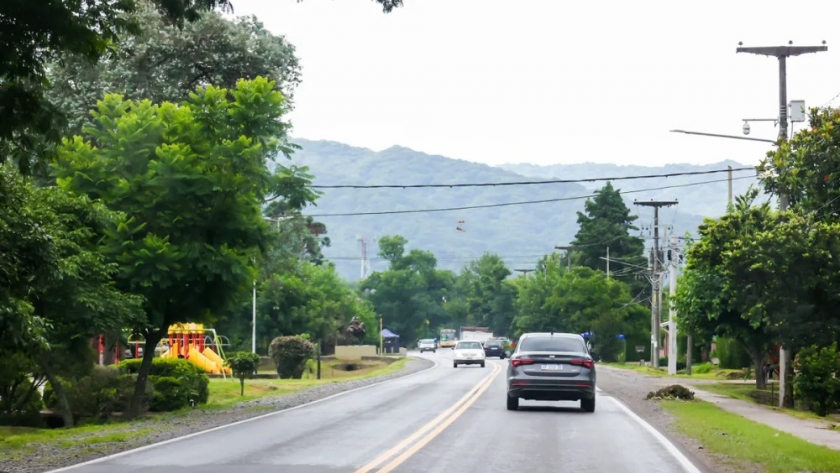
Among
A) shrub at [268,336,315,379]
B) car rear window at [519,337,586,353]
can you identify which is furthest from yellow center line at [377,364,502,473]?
shrub at [268,336,315,379]

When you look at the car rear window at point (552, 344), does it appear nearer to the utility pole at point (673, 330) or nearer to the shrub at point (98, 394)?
the shrub at point (98, 394)

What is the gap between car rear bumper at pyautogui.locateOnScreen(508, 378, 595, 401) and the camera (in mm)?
25500

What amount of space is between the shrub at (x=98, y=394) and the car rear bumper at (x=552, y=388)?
358 inches

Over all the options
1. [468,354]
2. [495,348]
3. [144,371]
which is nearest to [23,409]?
[144,371]

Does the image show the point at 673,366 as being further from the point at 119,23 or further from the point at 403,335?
the point at 403,335

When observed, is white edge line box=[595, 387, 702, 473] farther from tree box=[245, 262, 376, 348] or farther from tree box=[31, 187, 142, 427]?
tree box=[245, 262, 376, 348]

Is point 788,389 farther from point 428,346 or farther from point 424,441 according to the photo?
point 428,346

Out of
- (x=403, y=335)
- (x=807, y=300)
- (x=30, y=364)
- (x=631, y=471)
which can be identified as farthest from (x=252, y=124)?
(x=403, y=335)

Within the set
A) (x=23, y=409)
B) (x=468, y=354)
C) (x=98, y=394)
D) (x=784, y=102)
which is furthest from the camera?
(x=468, y=354)

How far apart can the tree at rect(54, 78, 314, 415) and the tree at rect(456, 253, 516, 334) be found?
140313 millimetres

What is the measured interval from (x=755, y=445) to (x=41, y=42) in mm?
12254

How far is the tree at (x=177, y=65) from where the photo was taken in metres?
40.9

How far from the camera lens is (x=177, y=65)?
42.9 metres

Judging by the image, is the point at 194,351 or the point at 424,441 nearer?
the point at 424,441
